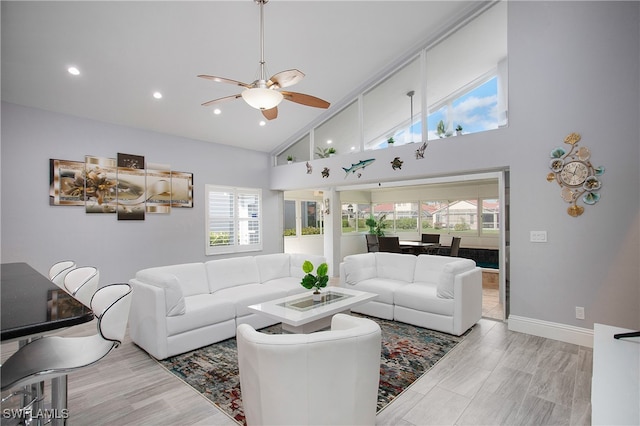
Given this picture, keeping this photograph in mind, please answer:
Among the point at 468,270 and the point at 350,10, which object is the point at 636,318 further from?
the point at 350,10

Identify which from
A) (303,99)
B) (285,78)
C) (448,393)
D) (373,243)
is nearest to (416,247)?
(373,243)

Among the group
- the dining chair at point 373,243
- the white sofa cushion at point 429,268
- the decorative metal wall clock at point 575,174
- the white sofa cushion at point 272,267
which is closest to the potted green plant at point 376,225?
the dining chair at point 373,243

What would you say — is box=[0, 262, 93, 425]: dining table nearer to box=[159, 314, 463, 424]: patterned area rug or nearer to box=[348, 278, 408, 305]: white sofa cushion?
box=[159, 314, 463, 424]: patterned area rug

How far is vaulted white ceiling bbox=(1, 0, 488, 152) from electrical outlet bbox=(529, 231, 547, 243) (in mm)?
3056

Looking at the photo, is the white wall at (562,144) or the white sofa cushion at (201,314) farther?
the white wall at (562,144)

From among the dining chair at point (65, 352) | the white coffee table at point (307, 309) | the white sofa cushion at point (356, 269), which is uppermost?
the dining chair at point (65, 352)

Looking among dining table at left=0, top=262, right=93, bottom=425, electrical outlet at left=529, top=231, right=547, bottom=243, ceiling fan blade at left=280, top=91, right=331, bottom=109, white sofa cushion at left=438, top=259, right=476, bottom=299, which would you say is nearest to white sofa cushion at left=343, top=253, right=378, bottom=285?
white sofa cushion at left=438, top=259, right=476, bottom=299

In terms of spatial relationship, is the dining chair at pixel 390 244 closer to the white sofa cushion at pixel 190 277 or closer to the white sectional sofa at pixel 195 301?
the white sectional sofa at pixel 195 301

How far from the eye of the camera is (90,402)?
95.1 inches

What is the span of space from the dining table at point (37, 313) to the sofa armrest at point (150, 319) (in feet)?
3.55

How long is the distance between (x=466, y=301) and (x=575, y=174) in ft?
6.14

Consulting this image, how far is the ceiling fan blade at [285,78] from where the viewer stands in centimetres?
269

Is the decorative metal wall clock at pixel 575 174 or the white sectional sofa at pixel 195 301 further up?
the decorative metal wall clock at pixel 575 174

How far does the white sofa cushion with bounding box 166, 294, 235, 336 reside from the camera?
3.15 meters
